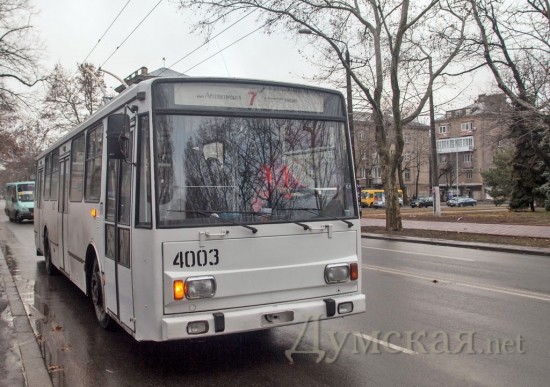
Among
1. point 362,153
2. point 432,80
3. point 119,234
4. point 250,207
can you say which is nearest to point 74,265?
point 119,234

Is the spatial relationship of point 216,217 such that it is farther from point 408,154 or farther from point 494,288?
point 408,154

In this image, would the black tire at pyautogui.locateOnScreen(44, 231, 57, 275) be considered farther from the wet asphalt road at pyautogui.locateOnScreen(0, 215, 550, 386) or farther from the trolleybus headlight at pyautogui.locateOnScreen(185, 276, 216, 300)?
the trolleybus headlight at pyautogui.locateOnScreen(185, 276, 216, 300)

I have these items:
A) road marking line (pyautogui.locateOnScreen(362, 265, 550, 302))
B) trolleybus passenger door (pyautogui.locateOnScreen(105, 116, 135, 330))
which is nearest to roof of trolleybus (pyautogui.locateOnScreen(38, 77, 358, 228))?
trolleybus passenger door (pyautogui.locateOnScreen(105, 116, 135, 330))

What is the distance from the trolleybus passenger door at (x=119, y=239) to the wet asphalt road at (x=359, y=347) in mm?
611

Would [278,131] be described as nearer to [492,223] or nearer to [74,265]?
[74,265]

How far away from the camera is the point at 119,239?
5461 millimetres

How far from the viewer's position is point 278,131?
5.27 metres

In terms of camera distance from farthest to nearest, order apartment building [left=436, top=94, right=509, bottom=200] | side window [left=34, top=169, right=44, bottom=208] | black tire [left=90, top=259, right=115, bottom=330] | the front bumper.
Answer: apartment building [left=436, top=94, right=509, bottom=200] → side window [left=34, top=169, right=44, bottom=208] → black tire [left=90, top=259, right=115, bottom=330] → the front bumper

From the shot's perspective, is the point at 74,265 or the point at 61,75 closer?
the point at 74,265

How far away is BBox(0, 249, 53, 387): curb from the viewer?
15.8 feet

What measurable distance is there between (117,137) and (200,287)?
1.68 metres

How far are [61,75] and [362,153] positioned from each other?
41919 millimetres

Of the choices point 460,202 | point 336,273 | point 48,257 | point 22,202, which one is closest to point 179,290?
point 336,273

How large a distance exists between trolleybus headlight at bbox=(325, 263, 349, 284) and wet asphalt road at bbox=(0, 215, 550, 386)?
0.82 metres
